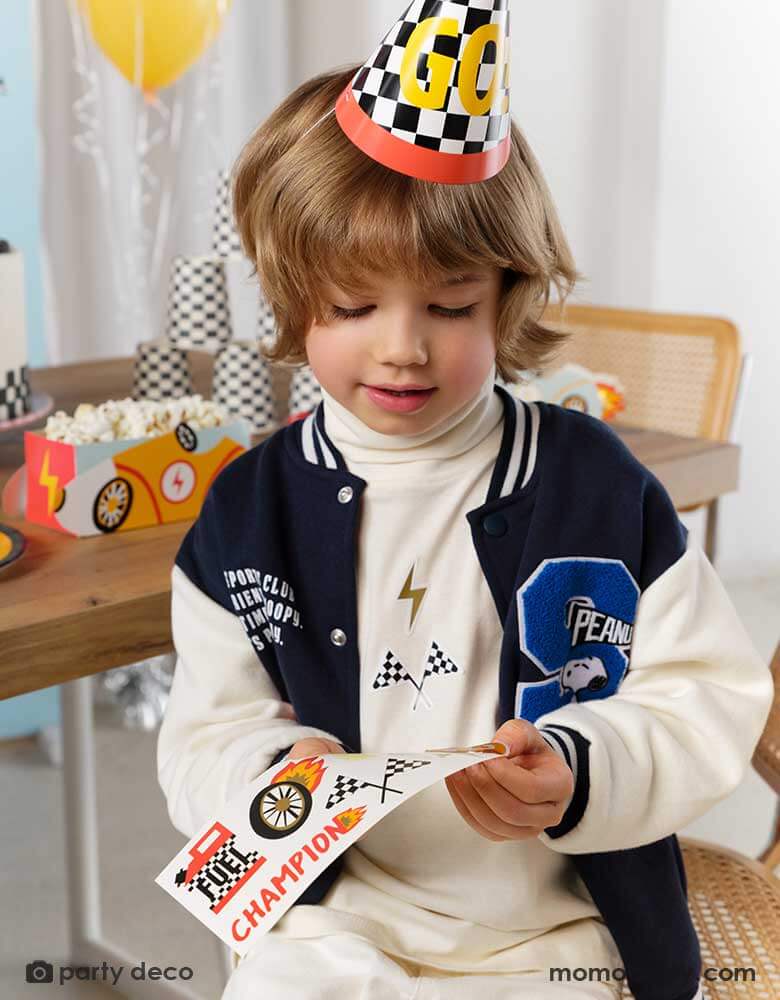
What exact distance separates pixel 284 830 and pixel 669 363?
153cm

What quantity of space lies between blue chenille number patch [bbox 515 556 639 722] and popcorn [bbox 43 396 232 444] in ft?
1.46

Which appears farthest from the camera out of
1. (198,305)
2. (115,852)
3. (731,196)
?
(731,196)

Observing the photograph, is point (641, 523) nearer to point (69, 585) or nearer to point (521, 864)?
point (521, 864)

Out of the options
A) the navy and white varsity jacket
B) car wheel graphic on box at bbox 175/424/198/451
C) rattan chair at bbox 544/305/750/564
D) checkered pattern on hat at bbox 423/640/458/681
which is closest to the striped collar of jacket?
the navy and white varsity jacket

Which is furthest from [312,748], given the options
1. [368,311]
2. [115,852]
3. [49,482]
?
[115,852]

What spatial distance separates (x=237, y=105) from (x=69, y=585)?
2326 millimetres

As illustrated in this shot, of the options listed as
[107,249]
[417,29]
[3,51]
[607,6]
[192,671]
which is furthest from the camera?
[607,6]

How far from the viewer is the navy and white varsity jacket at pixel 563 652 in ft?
2.81

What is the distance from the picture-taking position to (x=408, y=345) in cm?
81

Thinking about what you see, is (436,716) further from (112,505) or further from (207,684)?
(112,505)

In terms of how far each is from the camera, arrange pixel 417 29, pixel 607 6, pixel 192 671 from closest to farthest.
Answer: pixel 417 29 < pixel 192 671 < pixel 607 6

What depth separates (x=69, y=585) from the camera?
3.36 feet

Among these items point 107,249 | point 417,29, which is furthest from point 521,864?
point 107,249

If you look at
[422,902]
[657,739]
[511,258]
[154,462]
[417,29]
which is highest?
[417,29]
